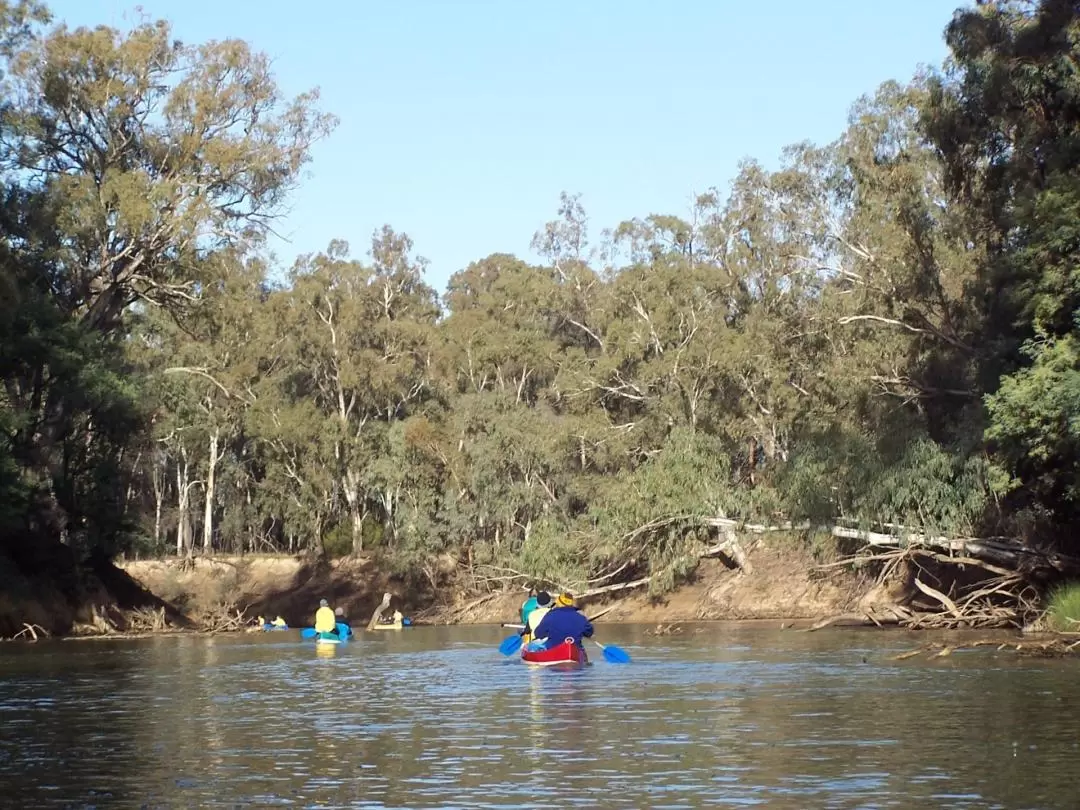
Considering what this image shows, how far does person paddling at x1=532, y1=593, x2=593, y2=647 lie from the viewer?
1122 inches

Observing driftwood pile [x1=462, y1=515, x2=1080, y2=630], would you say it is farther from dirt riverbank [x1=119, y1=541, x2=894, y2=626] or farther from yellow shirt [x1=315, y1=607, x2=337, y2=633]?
yellow shirt [x1=315, y1=607, x2=337, y2=633]

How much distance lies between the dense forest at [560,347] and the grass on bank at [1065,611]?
290 cm

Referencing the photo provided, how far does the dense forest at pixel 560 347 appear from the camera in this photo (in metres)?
38.2

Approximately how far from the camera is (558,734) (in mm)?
17797

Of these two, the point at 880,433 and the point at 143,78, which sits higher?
the point at 143,78

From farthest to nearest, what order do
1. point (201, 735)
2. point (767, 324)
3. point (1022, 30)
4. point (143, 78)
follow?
point (767, 324) < point (143, 78) < point (1022, 30) < point (201, 735)

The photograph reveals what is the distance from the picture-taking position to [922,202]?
49.1 meters

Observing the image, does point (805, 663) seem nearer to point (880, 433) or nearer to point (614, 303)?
point (880, 433)

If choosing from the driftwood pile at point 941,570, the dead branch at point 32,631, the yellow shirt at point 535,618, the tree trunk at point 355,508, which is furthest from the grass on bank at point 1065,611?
the tree trunk at point 355,508

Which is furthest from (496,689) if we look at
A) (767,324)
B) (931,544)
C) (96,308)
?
(767,324)

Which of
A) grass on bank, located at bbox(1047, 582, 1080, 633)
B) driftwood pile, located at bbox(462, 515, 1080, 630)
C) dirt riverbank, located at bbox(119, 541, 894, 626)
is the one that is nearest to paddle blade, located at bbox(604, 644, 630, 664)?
grass on bank, located at bbox(1047, 582, 1080, 633)

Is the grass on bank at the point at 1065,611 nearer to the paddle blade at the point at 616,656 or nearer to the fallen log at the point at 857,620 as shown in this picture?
the fallen log at the point at 857,620

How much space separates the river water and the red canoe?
1.44 feet

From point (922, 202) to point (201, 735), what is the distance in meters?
36.3
